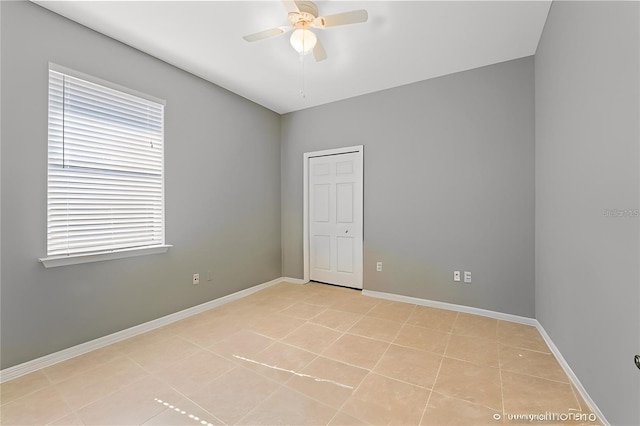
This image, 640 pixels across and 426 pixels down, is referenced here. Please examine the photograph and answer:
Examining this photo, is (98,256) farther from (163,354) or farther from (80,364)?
(163,354)

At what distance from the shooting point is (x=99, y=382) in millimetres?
1901

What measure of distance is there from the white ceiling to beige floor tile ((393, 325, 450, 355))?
281 centimetres

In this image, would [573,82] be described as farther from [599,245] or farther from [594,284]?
[594,284]

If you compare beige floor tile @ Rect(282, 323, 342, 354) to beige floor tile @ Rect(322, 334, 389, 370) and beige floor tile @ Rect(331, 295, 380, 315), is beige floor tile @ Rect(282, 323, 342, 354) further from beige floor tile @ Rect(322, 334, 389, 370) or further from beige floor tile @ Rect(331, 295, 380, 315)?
beige floor tile @ Rect(331, 295, 380, 315)

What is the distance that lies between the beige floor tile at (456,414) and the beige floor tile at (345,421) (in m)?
0.34

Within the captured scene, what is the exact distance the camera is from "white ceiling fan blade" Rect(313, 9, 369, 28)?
1.92 meters

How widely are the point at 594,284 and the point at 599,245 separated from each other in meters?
0.24

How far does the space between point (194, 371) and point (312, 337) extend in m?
1.02

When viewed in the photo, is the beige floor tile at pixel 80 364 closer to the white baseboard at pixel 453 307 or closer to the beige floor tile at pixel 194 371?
the beige floor tile at pixel 194 371

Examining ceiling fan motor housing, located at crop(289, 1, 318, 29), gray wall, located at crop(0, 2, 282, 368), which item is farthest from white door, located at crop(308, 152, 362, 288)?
ceiling fan motor housing, located at crop(289, 1, 318, 29)

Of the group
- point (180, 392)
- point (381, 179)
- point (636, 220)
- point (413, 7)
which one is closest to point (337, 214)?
point (381, 179)

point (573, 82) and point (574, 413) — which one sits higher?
point (573, 82)

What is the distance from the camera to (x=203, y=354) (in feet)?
7.45

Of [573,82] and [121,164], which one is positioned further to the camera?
[121,164]
